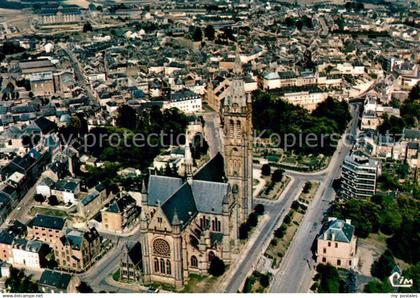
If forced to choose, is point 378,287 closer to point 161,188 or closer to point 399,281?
point 399,281

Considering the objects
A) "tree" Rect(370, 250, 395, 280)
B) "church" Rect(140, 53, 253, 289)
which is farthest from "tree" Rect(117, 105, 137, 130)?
"tree" Rect(370, 250, 395, 280)

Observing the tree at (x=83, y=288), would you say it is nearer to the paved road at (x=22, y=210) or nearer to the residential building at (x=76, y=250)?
the residential building at (x=76, y=250)

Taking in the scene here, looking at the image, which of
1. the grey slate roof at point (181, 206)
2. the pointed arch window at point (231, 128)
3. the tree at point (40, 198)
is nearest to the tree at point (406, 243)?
the pointed arch window at point (231, 128)

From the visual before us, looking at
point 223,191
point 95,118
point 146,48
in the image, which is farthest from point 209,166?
point 146,48

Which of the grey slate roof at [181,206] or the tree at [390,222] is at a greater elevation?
the grey slate roof at [181,206]

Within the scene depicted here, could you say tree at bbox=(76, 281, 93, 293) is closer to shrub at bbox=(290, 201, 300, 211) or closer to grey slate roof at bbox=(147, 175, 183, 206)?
grey slate roof at bbox=(147, 175, 183, 206)

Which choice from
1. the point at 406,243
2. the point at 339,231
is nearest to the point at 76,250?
the point at 339,231
